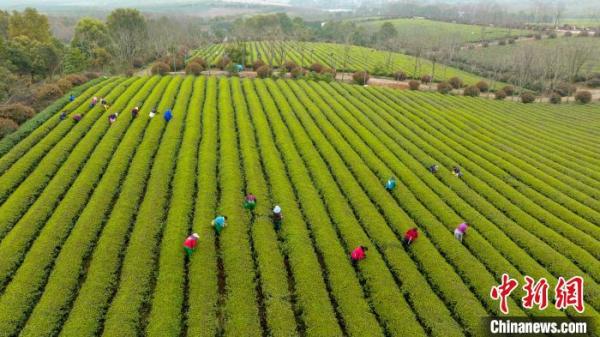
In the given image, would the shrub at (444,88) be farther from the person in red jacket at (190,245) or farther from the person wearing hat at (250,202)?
the person in red jacket at (190,245)

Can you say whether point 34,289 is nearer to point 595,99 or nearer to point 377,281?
point 377,281

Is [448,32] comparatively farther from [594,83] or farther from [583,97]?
[583,97]

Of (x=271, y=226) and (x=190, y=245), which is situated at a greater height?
(x=190, y=245)

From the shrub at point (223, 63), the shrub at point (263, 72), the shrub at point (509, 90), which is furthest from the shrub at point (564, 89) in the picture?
the shrub at point (223, 63)

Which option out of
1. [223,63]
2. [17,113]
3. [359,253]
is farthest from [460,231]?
[223,63]

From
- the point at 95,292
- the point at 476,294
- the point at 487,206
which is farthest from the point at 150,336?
the point at 487,206

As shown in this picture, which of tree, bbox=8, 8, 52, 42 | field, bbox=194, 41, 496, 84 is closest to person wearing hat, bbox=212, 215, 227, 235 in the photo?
field, bbox=194, 41, 496, 84

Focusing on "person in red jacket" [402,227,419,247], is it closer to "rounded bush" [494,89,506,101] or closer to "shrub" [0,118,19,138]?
"shrub" [0,118,19,138]
